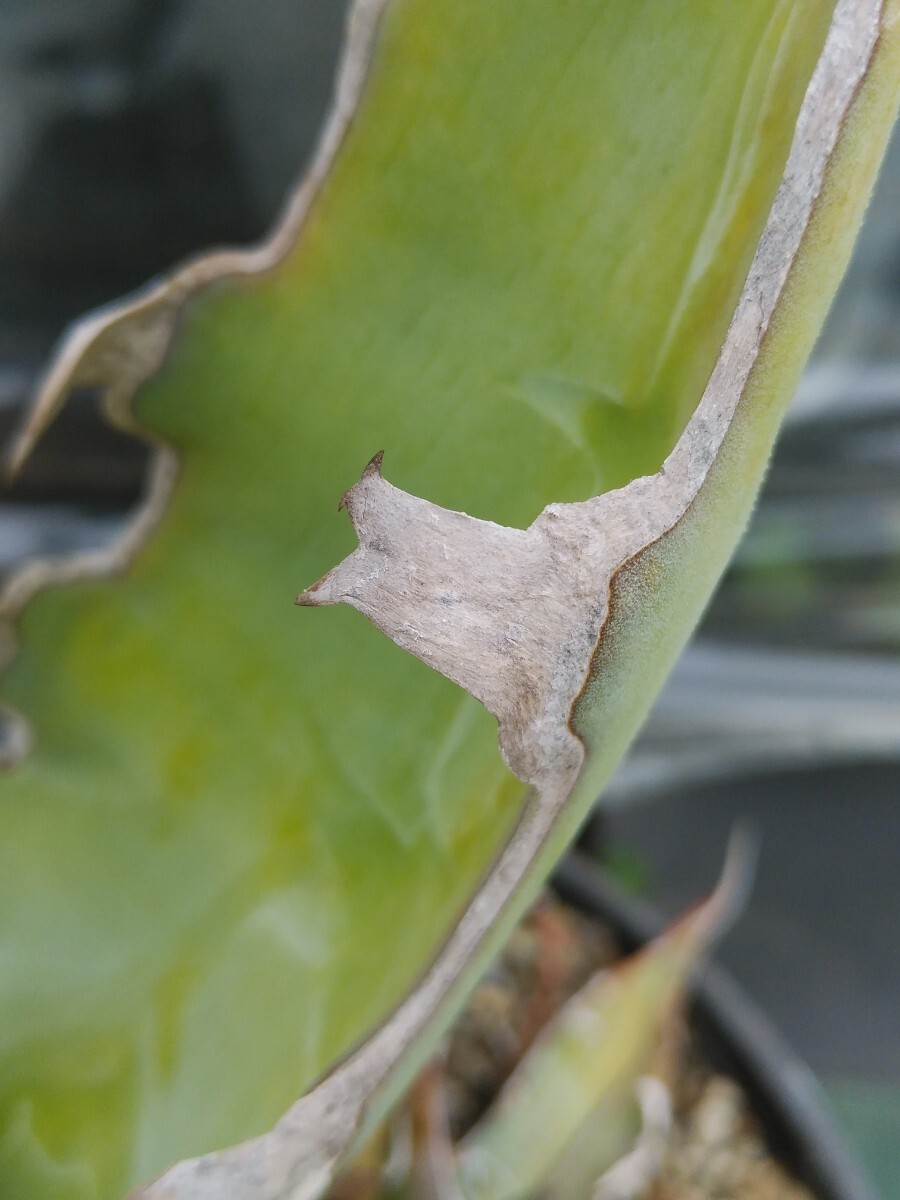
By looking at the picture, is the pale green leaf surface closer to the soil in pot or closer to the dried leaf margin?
the soil in pot

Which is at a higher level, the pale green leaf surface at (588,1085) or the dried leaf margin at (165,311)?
the dried leaf margin at (165,311)

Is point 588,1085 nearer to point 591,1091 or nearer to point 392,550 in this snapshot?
point 591,1091

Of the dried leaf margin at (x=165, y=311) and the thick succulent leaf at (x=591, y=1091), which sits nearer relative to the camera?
the dried leaf margin at (x=165, y=311)

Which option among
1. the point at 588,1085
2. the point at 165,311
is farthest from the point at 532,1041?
the point at 165,311

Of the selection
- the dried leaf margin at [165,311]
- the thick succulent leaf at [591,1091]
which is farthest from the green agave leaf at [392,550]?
the thick succulent leaf at [591,1091]

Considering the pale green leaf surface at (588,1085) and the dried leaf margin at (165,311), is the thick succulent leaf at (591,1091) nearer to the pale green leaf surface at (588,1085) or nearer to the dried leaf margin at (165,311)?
the pale green leaf surface at (588,1085)

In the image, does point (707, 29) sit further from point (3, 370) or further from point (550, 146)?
point (3, 370)

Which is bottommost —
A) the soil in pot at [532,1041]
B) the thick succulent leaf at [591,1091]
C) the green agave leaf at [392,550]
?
the soil in pot at [532,1041]
